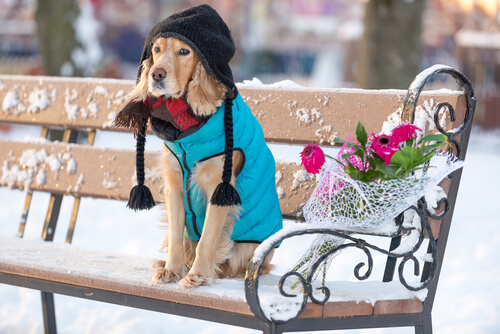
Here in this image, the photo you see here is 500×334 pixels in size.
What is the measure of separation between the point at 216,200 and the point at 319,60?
2065cm

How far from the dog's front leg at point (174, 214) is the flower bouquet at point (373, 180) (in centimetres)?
53

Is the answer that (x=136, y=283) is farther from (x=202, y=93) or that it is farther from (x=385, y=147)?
(x=385, y=147)

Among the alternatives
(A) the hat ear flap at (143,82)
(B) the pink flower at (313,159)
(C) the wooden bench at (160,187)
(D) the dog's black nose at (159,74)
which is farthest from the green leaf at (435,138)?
(A) the hat ear flap at (143,82)

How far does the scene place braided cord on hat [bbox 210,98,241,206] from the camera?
262 cm

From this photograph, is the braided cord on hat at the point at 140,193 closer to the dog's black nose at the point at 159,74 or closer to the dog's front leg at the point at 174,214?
the dog's front leg at the point at 174,214

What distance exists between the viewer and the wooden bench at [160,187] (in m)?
2.34

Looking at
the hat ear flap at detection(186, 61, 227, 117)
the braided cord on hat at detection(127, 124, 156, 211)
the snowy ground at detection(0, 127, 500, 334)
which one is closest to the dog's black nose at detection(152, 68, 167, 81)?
the hat ear flap at detection(186, 61, 227, 117)

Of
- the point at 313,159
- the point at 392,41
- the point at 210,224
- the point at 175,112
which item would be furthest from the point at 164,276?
the point at 392,41

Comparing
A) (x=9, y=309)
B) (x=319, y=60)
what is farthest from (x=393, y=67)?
(x=319, y=60)

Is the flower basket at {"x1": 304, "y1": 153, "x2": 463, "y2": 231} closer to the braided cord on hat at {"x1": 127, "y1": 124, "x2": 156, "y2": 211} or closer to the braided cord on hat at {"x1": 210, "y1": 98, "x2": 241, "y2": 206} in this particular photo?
the braided cord on hat at {"x1": 210, "y1": 98, "x2": 241, "y2": 206}

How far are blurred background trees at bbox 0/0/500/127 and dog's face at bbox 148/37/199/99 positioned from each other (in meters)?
4.68

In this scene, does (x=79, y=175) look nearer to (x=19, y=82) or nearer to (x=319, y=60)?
(x=19, y=82)

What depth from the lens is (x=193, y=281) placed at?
2.53 meters

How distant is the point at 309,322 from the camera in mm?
2289
